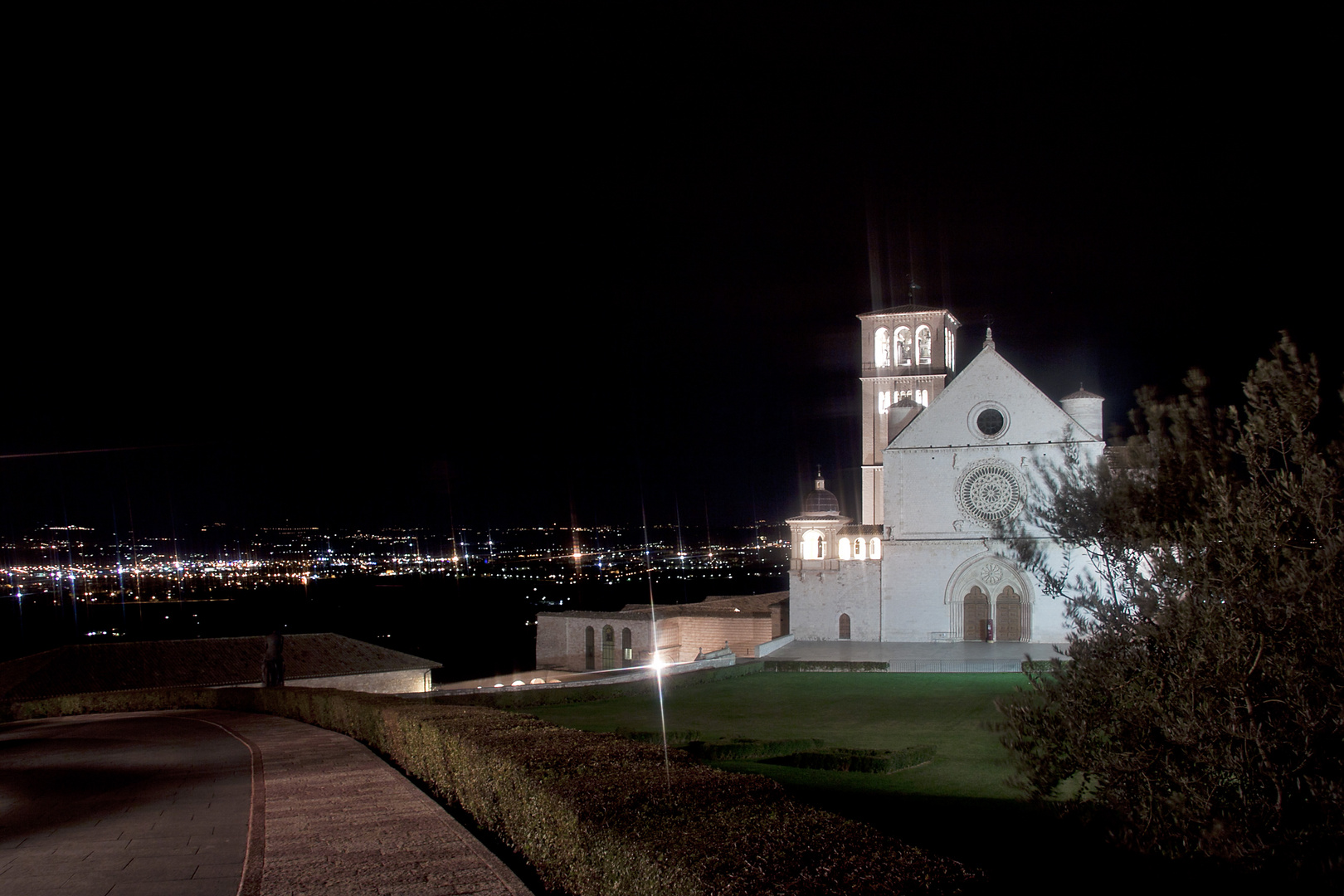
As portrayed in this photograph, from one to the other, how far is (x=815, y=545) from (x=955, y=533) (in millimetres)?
6307

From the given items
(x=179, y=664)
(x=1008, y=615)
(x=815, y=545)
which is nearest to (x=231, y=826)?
(x=179, y=664)

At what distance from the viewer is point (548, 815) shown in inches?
290

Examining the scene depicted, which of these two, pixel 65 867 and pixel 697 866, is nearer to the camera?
pixel 697 866

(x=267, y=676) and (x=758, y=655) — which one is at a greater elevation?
(x=267, y=676)

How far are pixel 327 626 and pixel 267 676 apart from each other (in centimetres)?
8618

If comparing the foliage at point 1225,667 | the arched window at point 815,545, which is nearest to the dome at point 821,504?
the arched window at point 815,545

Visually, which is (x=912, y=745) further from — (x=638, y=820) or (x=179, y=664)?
(x=179, y=664)

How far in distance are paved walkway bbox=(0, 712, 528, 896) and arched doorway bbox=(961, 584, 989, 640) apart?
27.8m

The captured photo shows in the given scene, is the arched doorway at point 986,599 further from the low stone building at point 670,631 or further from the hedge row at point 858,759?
the hedge row at point 858,759

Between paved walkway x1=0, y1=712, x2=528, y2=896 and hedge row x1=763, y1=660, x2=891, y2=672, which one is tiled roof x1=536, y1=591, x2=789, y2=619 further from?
paved walkway x1=0, y1=712, x2=528, y2=896

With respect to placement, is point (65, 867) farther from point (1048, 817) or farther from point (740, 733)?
point (740, 733)

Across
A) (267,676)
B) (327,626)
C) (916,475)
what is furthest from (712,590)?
(267,676)

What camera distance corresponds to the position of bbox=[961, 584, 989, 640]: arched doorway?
→ 3769 cm

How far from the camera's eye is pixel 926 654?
3412 cm
